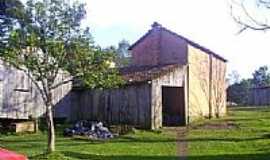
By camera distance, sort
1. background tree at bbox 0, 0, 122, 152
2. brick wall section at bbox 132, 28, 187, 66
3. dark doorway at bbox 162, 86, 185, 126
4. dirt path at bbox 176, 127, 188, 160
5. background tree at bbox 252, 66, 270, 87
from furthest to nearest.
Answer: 1. background tree at bbox 252, 66, 270, 87
2. brick wall section at bbox 132, 28, 187, 66
3. dark doorway at bbox 162, 86, 185, 126
4. dirt path at bbox 176, 127, 188, 160
5. background tree at bbox 0, 0, 122, 152

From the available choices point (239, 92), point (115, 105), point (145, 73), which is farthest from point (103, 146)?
point (239, 92)

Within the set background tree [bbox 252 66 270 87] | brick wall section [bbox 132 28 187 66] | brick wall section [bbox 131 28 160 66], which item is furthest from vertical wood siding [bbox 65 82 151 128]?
background tree [bbox 252 66 270 87]

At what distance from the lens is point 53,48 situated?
21.4 m

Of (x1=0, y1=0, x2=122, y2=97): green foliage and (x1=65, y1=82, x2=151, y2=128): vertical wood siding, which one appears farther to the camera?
(x1=65, y1=82, x2=151, y2=128): vertical wood siding

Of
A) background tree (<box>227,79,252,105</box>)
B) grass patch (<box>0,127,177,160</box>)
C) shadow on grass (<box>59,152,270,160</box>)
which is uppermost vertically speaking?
background tree (<box>227,79,252,105</box>)

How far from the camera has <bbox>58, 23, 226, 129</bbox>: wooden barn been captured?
37969 millimetres

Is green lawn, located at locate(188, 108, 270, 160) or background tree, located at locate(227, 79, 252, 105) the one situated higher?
background tree, located at locate(227, 79, 252, 105)

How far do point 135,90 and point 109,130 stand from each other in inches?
185

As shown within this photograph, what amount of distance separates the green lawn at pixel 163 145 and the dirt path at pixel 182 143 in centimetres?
23

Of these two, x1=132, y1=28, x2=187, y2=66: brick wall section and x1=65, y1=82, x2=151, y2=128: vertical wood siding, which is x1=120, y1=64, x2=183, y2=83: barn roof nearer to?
x1=65, y1=82, x2=151, y2=128: vertical wood siding

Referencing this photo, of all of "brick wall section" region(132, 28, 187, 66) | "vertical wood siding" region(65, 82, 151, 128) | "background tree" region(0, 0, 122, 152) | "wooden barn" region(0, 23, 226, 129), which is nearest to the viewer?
"background tree" region(0, 0, 122, 152)

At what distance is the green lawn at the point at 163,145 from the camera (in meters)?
22.5

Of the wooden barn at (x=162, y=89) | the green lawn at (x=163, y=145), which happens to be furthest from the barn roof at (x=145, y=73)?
the green lawn at (x=163, y=145)

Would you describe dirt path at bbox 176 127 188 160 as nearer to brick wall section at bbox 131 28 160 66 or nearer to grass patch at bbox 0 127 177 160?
grass patch at bbox 0 127 177 160
